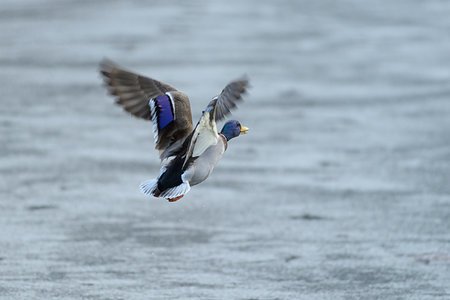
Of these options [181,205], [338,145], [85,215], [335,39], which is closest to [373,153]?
[338,145]

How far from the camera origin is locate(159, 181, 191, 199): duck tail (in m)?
5.74

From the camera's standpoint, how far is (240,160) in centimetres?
859

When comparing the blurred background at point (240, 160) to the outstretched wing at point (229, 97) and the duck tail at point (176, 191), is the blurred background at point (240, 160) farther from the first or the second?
the outstretched wing at point (229, 97)

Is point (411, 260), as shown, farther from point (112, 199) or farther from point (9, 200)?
point (9, 200)

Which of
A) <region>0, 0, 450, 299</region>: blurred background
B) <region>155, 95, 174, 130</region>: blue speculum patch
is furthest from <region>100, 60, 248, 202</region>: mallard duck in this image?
<region>0, 0, 450, 299</region>: blurred background

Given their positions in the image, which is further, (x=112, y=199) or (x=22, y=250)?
(x=112, y=199)

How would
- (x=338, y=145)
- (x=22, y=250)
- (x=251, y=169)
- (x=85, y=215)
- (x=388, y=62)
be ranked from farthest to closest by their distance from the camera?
(x=388, y=62) < (x=338, y=145) < (x=251, y=169) < (x=85, y=215) < (x=22, y=250)

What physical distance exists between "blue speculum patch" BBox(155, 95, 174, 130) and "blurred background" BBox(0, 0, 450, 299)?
2.61ft

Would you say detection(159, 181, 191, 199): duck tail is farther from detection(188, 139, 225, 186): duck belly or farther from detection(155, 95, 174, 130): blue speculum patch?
detection(155, 95, 174, 130): blue speculum patch

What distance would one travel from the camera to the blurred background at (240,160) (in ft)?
19.9

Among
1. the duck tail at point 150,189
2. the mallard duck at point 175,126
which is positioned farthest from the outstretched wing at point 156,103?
the duck tail at point 150,189

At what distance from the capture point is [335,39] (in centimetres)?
1300

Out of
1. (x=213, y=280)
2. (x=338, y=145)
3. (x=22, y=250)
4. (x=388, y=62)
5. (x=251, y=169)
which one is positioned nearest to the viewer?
(x=213, y=280)

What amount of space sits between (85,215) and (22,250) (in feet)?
2.68
